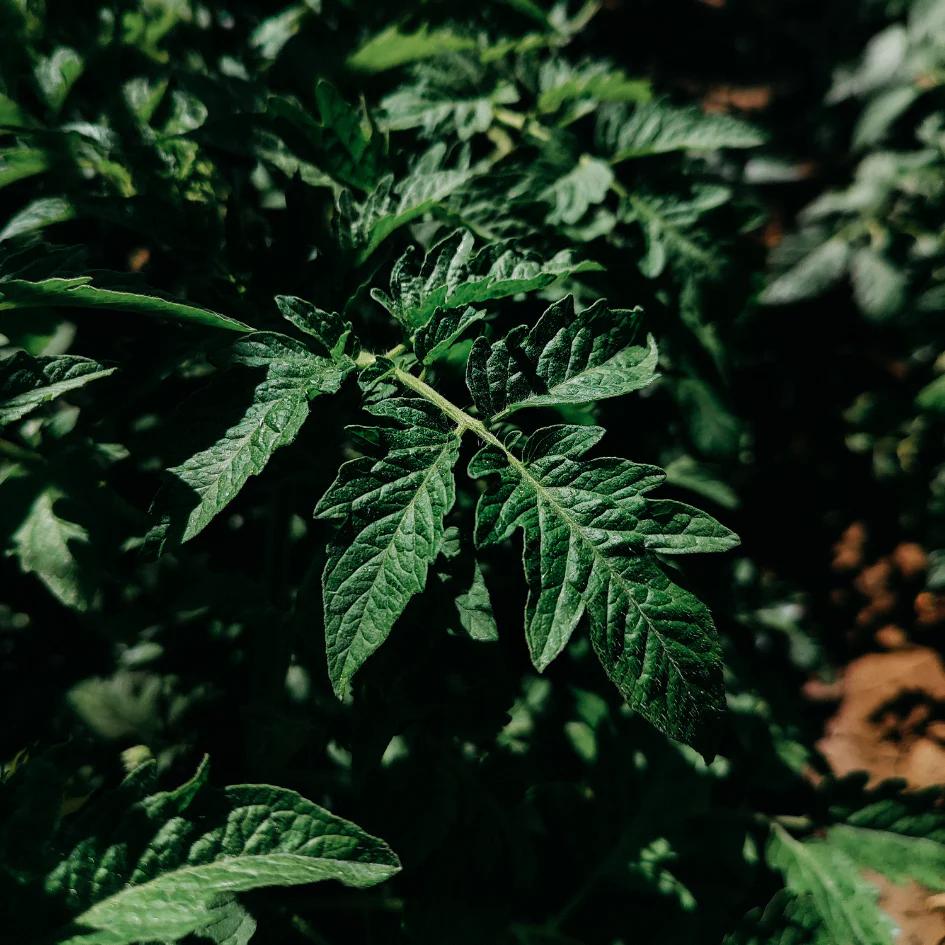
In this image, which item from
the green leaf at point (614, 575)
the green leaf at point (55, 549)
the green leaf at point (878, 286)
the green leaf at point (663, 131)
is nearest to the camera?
the green leaf at point (614, 575)

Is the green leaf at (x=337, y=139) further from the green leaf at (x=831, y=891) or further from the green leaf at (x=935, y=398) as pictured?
the green leaf at (x=935, y=398)

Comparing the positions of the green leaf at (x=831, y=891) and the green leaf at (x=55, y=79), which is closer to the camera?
the green leaf at (x=55, y=79)

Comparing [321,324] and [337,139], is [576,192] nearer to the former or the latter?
[337,139]

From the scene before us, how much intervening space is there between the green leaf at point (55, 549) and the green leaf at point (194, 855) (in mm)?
430

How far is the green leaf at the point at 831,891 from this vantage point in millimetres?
1579

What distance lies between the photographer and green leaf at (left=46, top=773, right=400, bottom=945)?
1.12m

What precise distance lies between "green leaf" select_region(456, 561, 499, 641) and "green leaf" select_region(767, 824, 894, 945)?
94 centimetres

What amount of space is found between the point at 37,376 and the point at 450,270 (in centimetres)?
63

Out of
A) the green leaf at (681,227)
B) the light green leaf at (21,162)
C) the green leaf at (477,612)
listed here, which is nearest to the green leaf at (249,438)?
the green leaf at (477,612)

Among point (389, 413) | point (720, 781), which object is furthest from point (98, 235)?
point (720, 781)

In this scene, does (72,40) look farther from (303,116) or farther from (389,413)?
(389,413)

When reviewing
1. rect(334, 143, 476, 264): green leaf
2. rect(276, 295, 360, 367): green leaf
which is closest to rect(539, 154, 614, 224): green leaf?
rect(334, 143, 476, 264): green leaf

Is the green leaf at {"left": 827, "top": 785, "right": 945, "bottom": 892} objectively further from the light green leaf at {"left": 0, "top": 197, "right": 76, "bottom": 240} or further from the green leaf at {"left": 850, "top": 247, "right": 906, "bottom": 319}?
the light green leaf at {"left": 0, "top": 197, "right": 76, "bottom": 240}

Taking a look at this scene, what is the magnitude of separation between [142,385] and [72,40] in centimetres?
90
